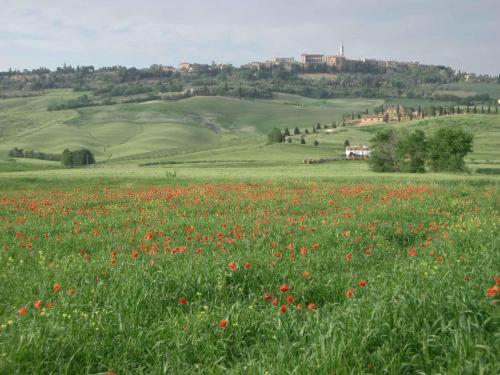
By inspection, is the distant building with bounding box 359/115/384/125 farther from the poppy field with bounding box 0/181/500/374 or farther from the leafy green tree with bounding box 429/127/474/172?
the poppy field with bounding box 0/181/500/374

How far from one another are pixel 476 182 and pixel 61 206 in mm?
28571

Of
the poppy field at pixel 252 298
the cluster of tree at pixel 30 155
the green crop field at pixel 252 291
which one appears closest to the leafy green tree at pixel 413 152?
the green crop field at pixel 252 291

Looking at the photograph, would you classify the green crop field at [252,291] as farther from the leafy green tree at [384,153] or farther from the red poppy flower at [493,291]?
the leafy green tree at [384,153]

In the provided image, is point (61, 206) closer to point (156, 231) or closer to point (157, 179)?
point (156, 231)

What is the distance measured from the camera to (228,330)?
593 centimetres

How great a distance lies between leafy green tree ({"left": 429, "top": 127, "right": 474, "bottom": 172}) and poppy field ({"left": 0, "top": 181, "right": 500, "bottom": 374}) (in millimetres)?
50709

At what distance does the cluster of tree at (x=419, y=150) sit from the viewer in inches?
2452

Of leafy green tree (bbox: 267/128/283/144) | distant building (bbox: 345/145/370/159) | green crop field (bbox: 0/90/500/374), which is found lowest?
distant building (bbox: 345/145/370/159)

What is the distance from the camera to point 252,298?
7.50m

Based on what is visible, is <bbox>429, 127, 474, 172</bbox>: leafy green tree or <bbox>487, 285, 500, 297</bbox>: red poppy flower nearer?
<bbox>487, 285, 500, 297</bbox>: red poppy flower

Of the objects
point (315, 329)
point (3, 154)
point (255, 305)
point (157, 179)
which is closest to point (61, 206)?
point (255, 305)

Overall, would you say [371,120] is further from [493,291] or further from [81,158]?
[493,291]

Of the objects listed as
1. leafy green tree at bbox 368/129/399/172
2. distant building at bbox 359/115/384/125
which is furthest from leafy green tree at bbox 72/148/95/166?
distant building at bbox 359/115/384/125

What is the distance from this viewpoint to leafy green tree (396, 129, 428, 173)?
210ft
